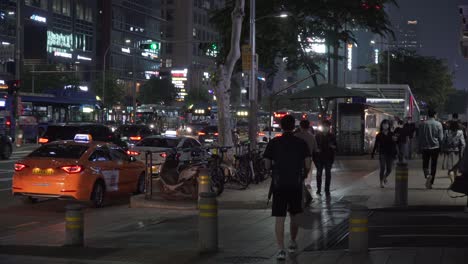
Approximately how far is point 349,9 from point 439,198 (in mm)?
20175

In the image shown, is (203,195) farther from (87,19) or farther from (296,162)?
(87,19)

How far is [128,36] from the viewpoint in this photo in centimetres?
10500

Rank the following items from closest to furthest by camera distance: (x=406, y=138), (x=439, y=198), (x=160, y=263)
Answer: (x=160, y=263) → (x=439, y=198) → (x=406, y=138)

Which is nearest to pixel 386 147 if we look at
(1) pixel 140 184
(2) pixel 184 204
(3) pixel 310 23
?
(2) pixel 184 204

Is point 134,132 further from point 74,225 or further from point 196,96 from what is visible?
point 196,96

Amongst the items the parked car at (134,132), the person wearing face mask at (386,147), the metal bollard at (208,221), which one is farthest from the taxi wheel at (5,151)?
the metal bollard at (208,221)

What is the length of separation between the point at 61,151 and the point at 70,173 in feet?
3.24

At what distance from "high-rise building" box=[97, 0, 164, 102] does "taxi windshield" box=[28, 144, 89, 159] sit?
7765 cm

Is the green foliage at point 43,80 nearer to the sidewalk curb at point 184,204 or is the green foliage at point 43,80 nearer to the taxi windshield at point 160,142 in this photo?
the taxi windshield at point 160,142

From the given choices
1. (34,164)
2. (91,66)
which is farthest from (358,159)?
(91,66)

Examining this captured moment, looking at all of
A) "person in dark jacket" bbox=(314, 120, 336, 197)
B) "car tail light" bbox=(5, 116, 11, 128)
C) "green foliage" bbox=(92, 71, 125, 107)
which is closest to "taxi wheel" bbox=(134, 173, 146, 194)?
"person in dark jacket" bbox=(314, 120, 336, 197)

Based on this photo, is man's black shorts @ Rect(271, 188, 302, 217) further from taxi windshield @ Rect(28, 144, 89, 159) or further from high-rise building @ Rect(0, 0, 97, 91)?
high-rise building @ Rect(0, 0, 97, 91)

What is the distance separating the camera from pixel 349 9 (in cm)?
3441

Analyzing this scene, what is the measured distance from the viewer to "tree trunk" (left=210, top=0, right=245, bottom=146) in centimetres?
2250
